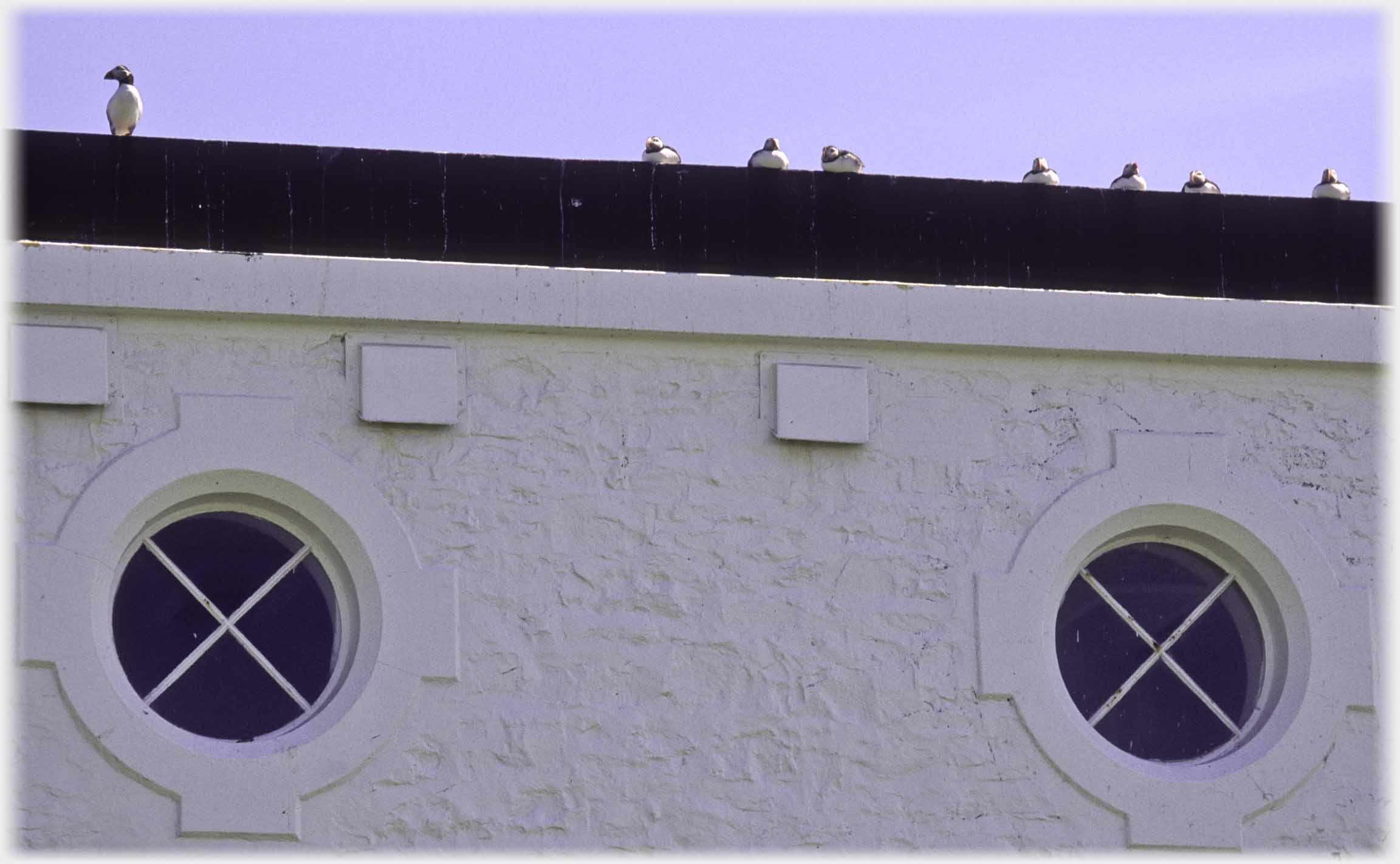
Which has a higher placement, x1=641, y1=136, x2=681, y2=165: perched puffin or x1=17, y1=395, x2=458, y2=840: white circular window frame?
x1=641, y1=136, x2=681, y2=165: perched puffin

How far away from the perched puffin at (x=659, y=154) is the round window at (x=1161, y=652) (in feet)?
7.76

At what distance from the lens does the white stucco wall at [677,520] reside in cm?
802

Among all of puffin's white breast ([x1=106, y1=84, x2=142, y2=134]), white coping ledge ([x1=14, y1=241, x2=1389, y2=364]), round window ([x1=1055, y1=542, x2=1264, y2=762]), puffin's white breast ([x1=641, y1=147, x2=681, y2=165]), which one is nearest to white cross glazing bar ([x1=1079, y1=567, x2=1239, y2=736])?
round window ([x1=1055, y1=542, x2=1264, y2=762])

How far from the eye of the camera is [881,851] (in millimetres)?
8180

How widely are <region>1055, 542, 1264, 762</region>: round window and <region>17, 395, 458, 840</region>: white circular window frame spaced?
8.18ft

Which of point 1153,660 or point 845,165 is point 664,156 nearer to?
point 845,165

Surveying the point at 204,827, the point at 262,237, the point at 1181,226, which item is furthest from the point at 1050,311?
the point at 204,827

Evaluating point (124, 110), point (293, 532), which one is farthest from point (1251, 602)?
point (124, 110)

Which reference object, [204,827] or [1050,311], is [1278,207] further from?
[204,827]

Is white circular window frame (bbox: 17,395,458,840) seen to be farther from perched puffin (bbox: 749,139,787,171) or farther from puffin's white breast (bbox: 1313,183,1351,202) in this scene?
puffin's white breast (bbox: 1313,183,1351,202)

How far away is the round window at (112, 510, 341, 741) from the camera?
8.00 meters

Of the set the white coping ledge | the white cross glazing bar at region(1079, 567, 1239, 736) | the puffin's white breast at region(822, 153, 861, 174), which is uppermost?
the puffin's white breast at region(822, 153, 861, 174)

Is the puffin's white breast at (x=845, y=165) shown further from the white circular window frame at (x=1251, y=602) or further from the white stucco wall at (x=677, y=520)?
the white circular window frame at (x=1251, y=602)

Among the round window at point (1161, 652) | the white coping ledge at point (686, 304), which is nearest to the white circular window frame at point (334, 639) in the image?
the white coping ledge at point (686, 304)
